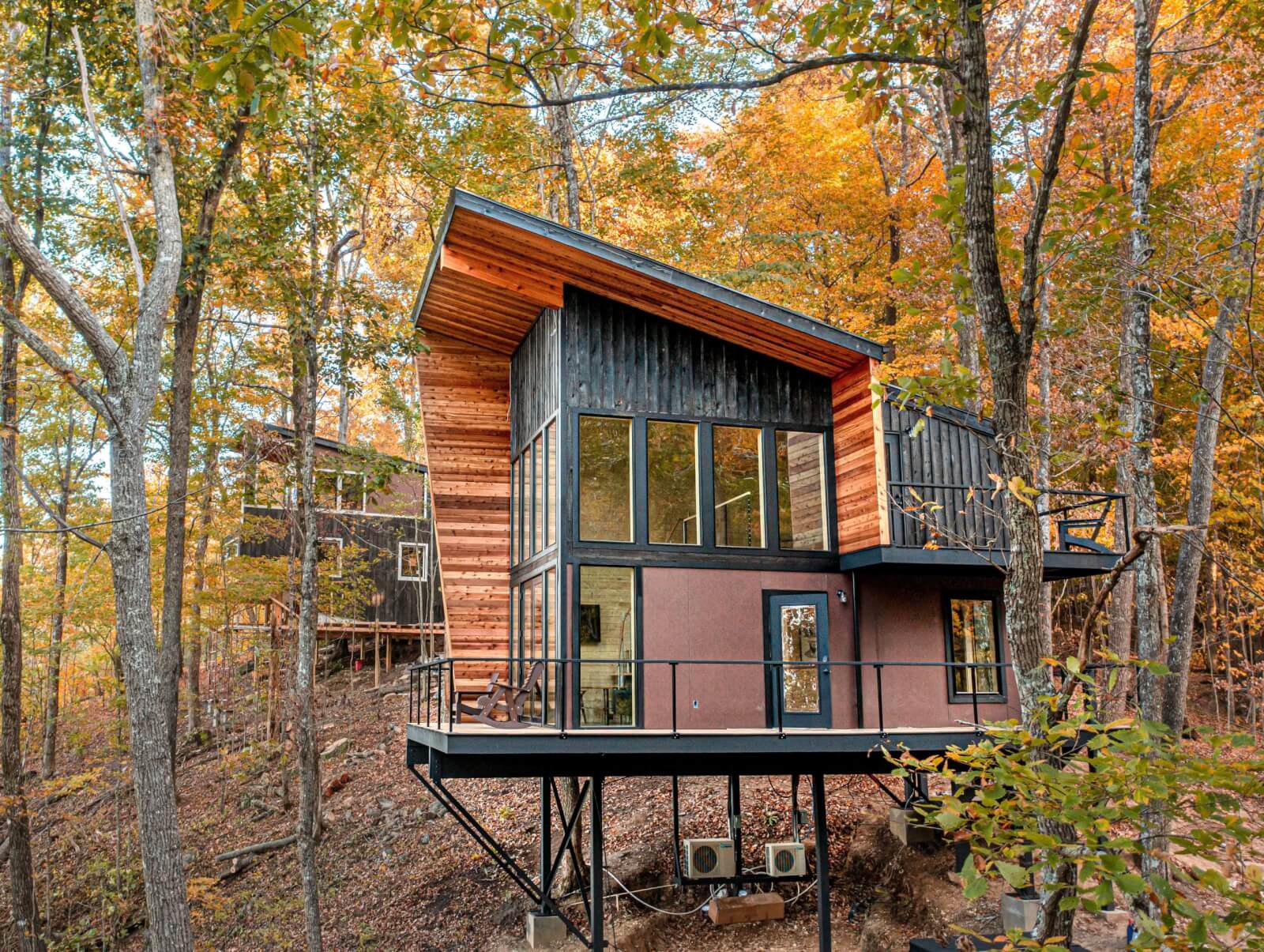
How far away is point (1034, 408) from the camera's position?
16.4m

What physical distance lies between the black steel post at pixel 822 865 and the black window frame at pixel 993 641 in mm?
2442

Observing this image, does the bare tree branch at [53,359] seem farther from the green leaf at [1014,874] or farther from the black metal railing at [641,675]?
the green leaf at [1014,874]

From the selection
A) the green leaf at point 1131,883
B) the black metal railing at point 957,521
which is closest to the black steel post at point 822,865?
the black metal railing at point 957,521

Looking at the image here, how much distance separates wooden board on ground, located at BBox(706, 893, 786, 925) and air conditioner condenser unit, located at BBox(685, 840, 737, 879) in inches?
21.5

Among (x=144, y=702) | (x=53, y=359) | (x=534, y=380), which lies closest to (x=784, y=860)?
(x=534, y=380)

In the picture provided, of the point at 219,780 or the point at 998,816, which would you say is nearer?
the point at 998,816

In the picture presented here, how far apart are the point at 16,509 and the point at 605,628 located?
9018mm

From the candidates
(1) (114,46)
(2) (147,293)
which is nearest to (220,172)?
(1) (114,46)

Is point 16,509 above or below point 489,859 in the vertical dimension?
above

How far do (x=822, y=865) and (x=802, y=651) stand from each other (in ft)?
7.66

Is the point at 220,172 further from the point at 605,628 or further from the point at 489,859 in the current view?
the point at 489,859

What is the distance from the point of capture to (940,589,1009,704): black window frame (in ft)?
38.9

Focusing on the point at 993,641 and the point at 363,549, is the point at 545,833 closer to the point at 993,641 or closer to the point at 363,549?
the point at 993,641

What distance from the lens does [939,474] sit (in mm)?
11805
